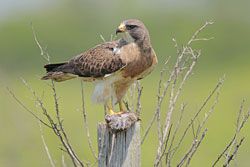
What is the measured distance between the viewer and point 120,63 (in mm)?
5574

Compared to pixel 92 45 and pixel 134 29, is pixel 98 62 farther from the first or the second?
pixel 92 45

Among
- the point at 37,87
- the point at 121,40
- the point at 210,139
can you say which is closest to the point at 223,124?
the point at 210,139

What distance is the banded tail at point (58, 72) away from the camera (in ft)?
19.0

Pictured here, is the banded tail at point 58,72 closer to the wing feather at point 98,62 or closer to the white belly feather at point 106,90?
the wing feather at point 98,62

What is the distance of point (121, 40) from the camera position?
562 cm

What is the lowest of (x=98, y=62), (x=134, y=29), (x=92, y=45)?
(x=92, y=45)

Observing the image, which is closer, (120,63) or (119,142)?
(119,142)

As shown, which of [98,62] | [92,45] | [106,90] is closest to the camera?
[106,90]

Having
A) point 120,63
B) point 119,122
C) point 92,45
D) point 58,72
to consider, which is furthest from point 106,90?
point 92,45

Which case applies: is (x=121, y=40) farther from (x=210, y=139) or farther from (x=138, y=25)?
(x=210, y=139)

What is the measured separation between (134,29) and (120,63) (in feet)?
0.77

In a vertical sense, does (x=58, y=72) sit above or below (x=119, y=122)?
below

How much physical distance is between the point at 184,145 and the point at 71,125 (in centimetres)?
248

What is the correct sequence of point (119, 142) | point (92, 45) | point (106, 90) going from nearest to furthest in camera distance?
point (119, 142) → point (106, 90) → point (92, 45)
